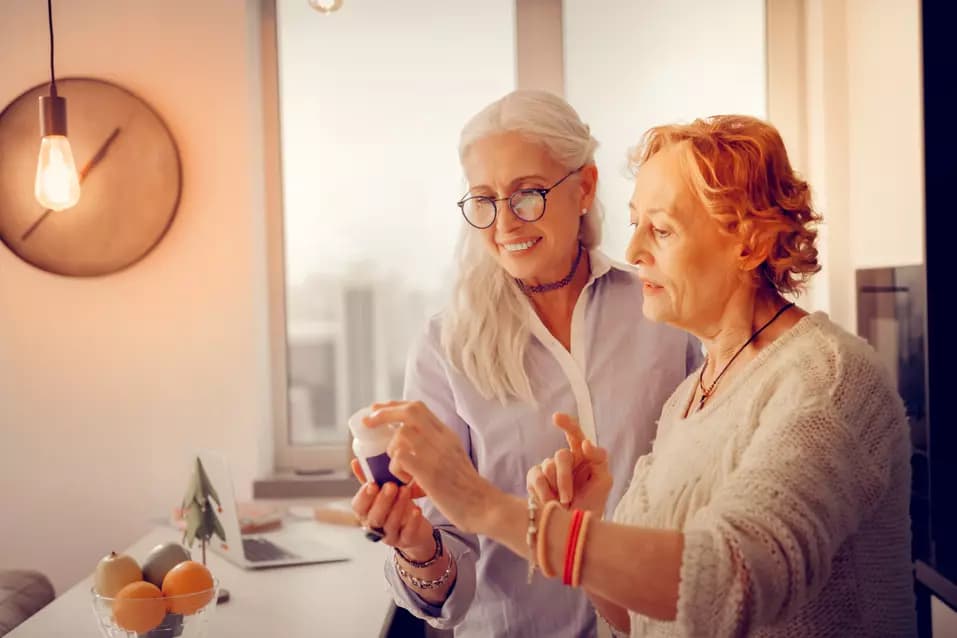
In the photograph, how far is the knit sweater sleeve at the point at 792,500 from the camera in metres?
0.89

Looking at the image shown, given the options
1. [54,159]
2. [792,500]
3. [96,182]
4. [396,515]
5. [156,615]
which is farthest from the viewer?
[96,182]

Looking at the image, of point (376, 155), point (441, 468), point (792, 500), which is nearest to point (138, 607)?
point (441, 468)

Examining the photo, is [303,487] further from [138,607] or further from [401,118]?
[138,607]

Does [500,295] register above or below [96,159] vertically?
below

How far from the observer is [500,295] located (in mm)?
1724

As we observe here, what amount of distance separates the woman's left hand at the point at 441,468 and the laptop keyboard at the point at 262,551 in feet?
4.34

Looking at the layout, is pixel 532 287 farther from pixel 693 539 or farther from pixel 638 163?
pixel 693 539

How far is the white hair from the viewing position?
1.64 m

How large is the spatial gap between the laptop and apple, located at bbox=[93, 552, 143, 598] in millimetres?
458

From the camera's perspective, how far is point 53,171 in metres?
2.19

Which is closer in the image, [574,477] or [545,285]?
[574,477]

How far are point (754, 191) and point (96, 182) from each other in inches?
92.9

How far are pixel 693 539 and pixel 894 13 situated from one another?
190 cm

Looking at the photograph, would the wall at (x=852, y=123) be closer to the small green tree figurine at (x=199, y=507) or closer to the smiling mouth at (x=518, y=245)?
the smiling mouth at (x=518, y=245)
